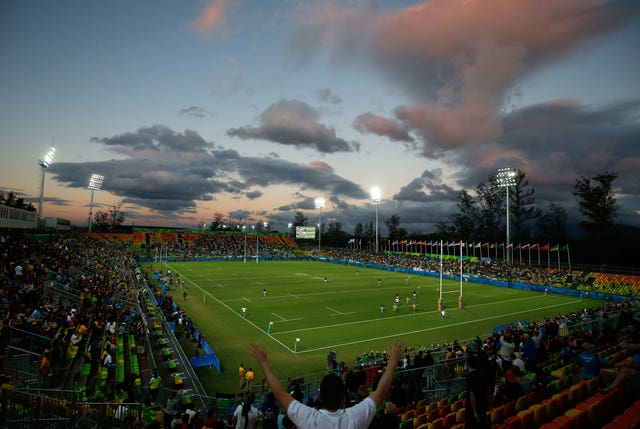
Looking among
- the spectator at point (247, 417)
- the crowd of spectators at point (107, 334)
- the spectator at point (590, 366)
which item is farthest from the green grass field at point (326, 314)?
the spectator at point (590, 366)

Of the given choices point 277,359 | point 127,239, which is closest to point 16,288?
point 277,359

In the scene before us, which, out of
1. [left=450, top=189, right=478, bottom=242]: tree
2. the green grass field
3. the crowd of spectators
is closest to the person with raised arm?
the crowd of spectators

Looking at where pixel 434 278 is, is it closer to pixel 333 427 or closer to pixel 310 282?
pixel 310 282

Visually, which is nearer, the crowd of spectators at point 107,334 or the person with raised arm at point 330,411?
the person with raised arm at point 330,411

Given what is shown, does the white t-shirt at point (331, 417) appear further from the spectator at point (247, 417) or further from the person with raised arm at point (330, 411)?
the spectator at point (247, 417)

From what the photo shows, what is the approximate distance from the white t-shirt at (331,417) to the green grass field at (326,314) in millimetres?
16546

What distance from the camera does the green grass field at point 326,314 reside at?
74.8 ft

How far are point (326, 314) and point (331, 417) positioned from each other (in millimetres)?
31556

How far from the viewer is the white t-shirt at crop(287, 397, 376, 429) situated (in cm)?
260

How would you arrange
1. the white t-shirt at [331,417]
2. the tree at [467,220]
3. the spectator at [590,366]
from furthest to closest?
the tree at [467,220], the spectator at [590,366], the white t-shirt at [331,417]

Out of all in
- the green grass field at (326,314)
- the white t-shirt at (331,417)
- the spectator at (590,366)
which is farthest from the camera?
the green grass field at (326,314)

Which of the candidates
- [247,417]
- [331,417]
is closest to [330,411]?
[331,417]

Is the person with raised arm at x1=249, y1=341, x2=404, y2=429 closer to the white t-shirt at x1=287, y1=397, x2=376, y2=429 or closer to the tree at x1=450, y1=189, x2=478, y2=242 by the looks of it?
the white t-shirt at x1=287, y1=397, x2=376, y2=429

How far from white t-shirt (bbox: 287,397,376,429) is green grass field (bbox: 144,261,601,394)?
54.3 ft
